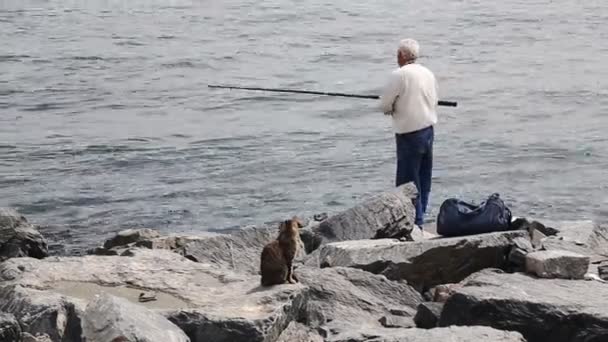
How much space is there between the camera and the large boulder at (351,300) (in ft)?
24.3

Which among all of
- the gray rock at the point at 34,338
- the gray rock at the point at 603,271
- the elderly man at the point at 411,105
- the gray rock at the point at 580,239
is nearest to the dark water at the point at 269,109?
the elderly man at the point at 411,105

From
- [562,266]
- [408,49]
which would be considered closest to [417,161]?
[408,49]

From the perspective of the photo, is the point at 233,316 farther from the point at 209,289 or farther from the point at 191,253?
the point at 191,253

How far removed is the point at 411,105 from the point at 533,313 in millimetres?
3409

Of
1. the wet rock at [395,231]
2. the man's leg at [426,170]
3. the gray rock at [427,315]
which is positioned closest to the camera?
the gray rock at [427,315]

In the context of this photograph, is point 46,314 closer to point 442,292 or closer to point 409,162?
point 442,292

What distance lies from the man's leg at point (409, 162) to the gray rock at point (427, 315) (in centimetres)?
293

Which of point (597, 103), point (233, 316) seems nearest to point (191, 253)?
point (233, 316)

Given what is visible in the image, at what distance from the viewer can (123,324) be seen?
20.0 feet

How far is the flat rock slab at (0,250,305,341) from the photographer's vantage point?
6.83 m

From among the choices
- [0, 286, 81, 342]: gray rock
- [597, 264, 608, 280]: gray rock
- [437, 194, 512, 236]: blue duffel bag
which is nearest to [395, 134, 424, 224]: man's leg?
[437, 194, 512, 236]: blue duffel bag

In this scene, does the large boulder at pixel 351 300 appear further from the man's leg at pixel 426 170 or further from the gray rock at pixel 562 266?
the man's leg at pixel 426 170

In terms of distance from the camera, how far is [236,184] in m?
14.1

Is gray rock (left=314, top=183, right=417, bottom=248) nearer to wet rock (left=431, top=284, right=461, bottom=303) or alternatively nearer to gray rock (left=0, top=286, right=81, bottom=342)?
wet rock (left=431, top=284, right=461, bottom=303)
